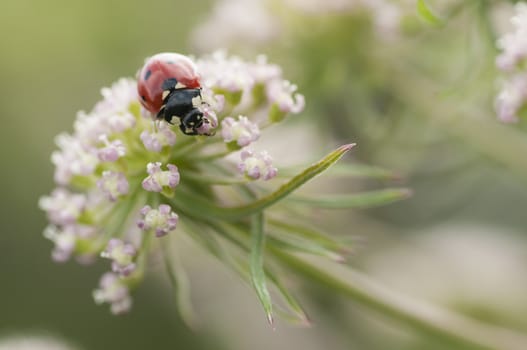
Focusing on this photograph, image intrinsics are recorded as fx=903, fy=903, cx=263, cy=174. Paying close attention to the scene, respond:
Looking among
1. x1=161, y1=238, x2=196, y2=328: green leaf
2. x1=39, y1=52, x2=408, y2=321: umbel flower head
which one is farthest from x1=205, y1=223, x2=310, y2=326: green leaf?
x1=161, y1=238, x2=196, y2=328: green leaf

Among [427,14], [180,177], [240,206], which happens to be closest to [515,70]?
[427,14]

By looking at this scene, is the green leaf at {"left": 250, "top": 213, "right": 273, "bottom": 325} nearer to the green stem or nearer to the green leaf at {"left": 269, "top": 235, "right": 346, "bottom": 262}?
the green leaf at {"left": 269, "top": 235, "right": 346, "bottom": 262}

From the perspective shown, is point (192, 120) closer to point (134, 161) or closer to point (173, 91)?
point (173, 91)

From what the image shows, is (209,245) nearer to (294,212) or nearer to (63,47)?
(294,212)

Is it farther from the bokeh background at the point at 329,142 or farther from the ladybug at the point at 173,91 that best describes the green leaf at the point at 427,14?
the ladybug at the point at 173,91

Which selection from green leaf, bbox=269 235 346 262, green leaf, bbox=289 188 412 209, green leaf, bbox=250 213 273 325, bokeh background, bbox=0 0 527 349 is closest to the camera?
green leaf, bbox=250 213 273 325

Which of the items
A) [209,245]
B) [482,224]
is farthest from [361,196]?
[482,224]
